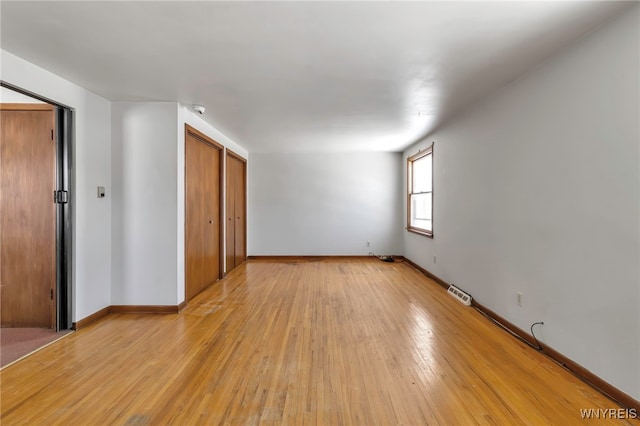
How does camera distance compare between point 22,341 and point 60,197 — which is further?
point 60,197

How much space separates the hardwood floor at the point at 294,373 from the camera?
1742 millimetres

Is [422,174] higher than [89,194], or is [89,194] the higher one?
[422,174]

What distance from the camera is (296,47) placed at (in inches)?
86.1

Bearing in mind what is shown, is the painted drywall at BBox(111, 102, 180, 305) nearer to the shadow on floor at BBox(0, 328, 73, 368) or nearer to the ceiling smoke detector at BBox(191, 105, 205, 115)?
the ceiling smoke detector at BBox(191, 105, 205, 115)

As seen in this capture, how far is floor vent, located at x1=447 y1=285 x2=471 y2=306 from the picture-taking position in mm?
3657

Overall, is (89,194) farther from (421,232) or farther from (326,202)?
(421,232)

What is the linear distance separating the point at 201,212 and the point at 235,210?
1700mm

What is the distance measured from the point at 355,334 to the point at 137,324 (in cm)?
224

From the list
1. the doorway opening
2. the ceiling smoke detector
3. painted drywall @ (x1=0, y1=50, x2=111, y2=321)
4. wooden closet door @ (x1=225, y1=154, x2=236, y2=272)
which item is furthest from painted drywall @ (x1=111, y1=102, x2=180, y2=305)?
wooden closet door @ (x1=225, y1=154, x2=236, y2=272)

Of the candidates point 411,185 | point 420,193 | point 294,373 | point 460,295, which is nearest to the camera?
point 294,373

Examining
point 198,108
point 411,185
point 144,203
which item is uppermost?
point 198,108

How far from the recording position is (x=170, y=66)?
2.52 m

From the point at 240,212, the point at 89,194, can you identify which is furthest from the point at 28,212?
the point at 240,212

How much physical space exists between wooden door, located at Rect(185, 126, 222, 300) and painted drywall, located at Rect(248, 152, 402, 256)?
194cm
